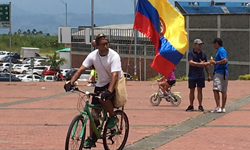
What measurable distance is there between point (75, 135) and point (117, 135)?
1169mm

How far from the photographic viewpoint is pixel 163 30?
38.6 feet

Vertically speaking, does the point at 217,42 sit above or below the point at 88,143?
above

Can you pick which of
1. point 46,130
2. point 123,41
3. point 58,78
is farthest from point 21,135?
point 123,41

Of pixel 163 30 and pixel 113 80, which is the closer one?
pixel 113 80

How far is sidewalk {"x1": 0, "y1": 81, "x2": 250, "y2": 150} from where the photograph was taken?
1004cm

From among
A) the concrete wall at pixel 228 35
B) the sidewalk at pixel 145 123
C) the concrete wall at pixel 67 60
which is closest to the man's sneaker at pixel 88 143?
the sidewalk at pixel 145 123

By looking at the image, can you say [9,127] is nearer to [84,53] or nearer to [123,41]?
[123,41]

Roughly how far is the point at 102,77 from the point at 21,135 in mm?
2840

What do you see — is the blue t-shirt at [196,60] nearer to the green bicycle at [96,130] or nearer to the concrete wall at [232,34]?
the green bicycle at [96,130]

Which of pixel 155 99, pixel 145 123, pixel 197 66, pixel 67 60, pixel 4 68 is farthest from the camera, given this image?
pixel 4 68

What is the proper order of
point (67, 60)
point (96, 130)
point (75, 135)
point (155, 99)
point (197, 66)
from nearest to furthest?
point (75, 135) < point (96, 130) < point (197, 66) < point (155, 99) < point (67, 60)

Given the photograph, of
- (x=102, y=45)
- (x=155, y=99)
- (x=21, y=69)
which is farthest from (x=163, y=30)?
(x=21, y=69)

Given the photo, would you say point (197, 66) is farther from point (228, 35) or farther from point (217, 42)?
point (228, 35)

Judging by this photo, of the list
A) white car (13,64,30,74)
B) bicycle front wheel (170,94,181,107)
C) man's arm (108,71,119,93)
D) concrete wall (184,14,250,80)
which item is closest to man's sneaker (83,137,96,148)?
man's arm (108,71,119,93)
